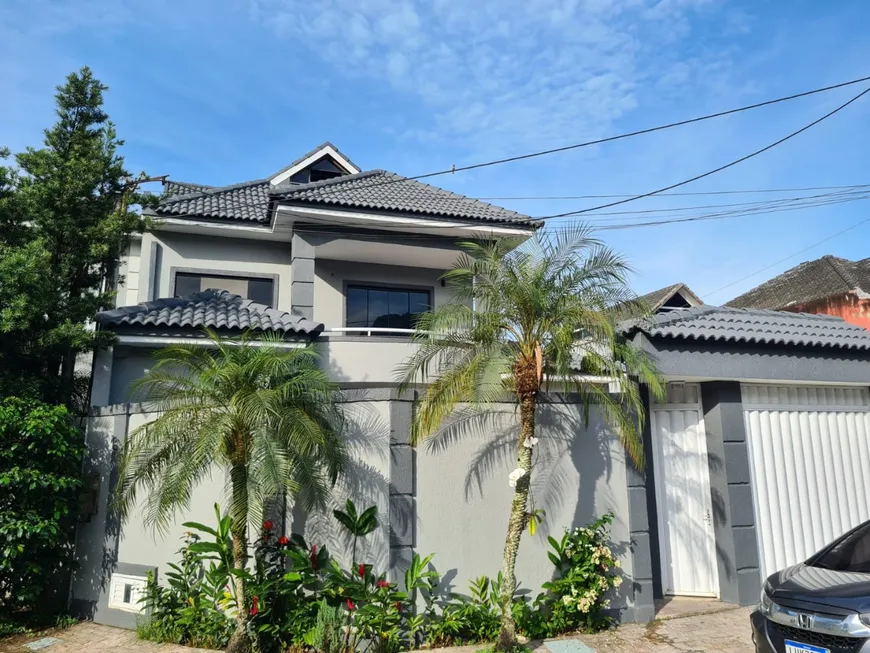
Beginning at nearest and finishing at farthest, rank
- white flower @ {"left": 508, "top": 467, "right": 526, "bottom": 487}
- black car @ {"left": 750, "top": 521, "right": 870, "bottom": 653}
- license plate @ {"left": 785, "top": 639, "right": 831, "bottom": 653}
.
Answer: black car @ {"left": 750, "top": 521, "right": 870, "bottom": 653}
license plate @ {"left": 785, "top": 639, "right": 831, "bottom": 653}
white flower @ {"left": 508, "top": 467, "right": 526, "bottom": 487}

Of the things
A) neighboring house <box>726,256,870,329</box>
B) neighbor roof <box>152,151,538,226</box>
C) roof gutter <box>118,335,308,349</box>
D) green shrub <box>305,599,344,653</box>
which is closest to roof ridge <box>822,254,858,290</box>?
neighboring house <box>726,256,870,329</box>

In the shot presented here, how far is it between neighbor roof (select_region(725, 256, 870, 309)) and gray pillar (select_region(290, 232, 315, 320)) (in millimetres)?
16535

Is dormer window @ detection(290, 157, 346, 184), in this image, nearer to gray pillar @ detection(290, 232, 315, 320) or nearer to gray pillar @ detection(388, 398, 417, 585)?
gray pillar @ detection(290, 232, 315, 320)

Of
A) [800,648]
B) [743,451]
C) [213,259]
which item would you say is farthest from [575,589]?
[213,259]

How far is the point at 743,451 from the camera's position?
8.46 metres

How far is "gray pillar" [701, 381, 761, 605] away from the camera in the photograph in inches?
317

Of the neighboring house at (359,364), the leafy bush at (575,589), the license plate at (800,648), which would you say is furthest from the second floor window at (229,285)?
the license plate at (800,648)

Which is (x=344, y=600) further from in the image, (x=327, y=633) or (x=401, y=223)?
(x=401, y=223)

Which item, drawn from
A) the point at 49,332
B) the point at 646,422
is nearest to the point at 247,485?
the point at 49,332

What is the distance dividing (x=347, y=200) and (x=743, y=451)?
7.55 metres

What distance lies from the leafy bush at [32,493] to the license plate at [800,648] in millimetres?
7143

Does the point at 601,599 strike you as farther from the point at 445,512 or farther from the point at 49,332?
the point at 49,332

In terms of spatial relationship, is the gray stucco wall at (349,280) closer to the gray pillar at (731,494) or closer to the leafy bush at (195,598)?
the leafy bush at (195,598)

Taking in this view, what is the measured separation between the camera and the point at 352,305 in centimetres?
1281
